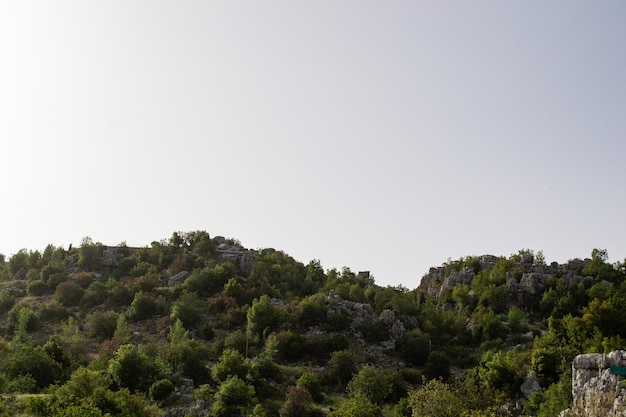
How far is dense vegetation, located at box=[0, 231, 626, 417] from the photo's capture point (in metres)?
43.8

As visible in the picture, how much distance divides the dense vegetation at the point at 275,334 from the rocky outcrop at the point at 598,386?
2778 mm

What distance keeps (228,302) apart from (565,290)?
2097 inches

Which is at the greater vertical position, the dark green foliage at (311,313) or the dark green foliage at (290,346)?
the dark green foliage at (311,313)

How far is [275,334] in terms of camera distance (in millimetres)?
64062

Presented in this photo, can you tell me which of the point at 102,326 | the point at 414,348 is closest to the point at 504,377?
the point at 414,348

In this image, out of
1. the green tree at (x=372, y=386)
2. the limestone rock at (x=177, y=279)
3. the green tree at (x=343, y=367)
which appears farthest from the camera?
the limestone rock at (x=177, y=279)

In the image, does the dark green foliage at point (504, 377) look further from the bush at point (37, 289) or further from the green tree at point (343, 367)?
the bush at point (37, 289)

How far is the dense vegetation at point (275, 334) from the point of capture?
4375 cm

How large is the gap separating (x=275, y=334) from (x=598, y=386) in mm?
36871

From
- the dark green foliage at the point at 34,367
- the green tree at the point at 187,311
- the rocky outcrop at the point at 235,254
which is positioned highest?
the rocky outcrop at the point at 235,254

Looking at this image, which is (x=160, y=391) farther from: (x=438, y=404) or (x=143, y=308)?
(x=143, y=308)

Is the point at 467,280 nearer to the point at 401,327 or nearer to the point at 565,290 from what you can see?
the point at 565,290

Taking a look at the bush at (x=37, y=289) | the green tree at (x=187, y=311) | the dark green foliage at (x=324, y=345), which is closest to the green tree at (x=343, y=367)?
the dark green foliage at (x=324, y=345)

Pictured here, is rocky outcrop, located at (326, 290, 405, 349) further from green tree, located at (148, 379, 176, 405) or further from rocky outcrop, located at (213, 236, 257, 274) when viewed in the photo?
green tree, located at (148, 379, 176, 405)
